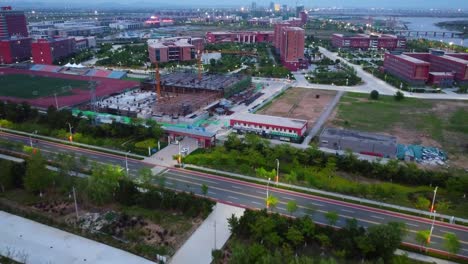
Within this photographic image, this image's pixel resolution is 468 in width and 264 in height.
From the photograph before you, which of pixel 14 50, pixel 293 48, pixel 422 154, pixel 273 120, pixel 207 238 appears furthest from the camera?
pixel 14 50

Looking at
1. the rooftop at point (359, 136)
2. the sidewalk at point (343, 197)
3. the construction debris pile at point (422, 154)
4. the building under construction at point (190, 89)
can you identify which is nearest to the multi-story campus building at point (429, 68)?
the building under construction at point (190, 89)

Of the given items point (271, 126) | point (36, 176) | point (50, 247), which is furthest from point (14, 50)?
point (50, 247)

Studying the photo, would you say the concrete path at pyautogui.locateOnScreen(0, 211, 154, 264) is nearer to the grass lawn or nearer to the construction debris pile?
the construction debris pile

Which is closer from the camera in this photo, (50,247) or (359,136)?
(50,247)

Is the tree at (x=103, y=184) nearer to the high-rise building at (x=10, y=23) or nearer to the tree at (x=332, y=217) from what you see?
the tree at (x=332, y=217)

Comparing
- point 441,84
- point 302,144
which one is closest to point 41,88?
point 302,144

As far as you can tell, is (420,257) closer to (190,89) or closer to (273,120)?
(273,120)
